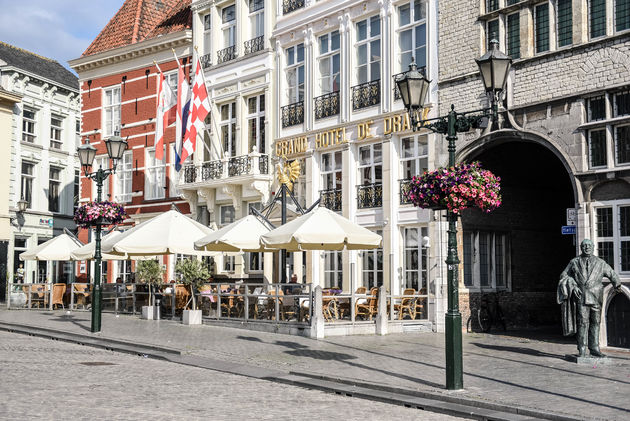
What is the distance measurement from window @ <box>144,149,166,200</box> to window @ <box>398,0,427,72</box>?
12.6m

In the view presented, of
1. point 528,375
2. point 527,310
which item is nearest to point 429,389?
point 528,375

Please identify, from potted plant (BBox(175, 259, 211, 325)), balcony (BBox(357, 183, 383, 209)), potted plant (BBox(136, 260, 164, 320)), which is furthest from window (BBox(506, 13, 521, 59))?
potted plant (BBox(136, 260, 164, 320))

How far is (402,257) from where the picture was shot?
22.6 meters

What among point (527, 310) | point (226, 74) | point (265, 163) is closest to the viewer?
point (527, 310)

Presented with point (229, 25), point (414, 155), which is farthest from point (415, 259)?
point (229, 25)

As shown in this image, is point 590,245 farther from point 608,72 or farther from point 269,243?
point 269,243

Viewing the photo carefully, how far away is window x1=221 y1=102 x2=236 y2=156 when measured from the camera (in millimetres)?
29006

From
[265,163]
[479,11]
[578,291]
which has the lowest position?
[578,291]

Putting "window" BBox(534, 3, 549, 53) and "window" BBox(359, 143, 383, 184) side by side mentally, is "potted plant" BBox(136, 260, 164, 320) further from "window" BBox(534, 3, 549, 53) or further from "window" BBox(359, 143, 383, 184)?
"window" BBox(534, 3, 549, 53)

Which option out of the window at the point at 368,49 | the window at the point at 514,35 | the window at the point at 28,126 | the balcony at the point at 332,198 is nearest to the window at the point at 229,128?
the balcony at the point at 332,198

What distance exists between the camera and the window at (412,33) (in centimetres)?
2211

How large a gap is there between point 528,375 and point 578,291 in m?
2.22

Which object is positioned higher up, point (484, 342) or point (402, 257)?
point (402, 257)

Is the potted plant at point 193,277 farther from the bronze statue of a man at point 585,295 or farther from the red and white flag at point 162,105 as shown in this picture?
the bronze statue of a man at point 585,295
